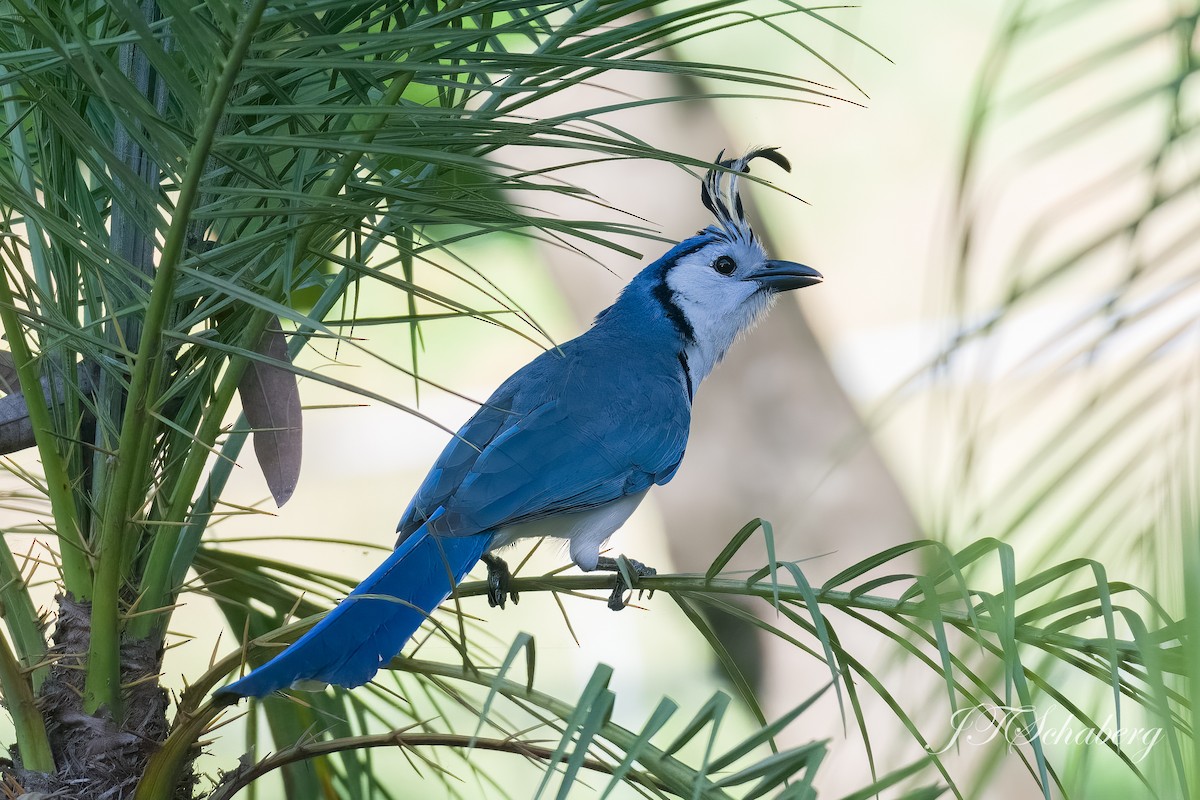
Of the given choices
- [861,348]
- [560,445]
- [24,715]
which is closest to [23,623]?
[24,715]

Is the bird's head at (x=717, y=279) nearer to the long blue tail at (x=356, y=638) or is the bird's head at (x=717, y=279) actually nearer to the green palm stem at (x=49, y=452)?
the long blue tail at (x=356, y=638)

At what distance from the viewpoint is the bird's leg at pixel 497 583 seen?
1349mm

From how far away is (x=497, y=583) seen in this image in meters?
1.42

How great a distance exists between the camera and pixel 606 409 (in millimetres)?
1579

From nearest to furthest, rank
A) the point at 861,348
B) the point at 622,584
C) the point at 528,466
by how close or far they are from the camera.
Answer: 1. the point at 622,584
2. the point at 528,466
3. the point at 861,348

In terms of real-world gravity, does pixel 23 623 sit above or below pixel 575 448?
below

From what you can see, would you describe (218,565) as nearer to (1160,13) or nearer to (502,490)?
(502,490)

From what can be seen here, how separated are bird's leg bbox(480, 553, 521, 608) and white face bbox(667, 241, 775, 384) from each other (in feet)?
1.81

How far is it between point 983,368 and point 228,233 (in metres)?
0.83

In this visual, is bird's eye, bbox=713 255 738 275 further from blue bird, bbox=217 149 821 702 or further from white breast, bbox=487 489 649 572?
white breast, bbox=487 489 649 572

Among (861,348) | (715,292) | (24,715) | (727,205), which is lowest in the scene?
(24,715)

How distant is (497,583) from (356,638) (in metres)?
0.45

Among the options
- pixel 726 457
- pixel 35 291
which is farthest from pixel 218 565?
pixel 726 457

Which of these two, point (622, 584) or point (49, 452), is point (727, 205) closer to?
point (622, 584)
